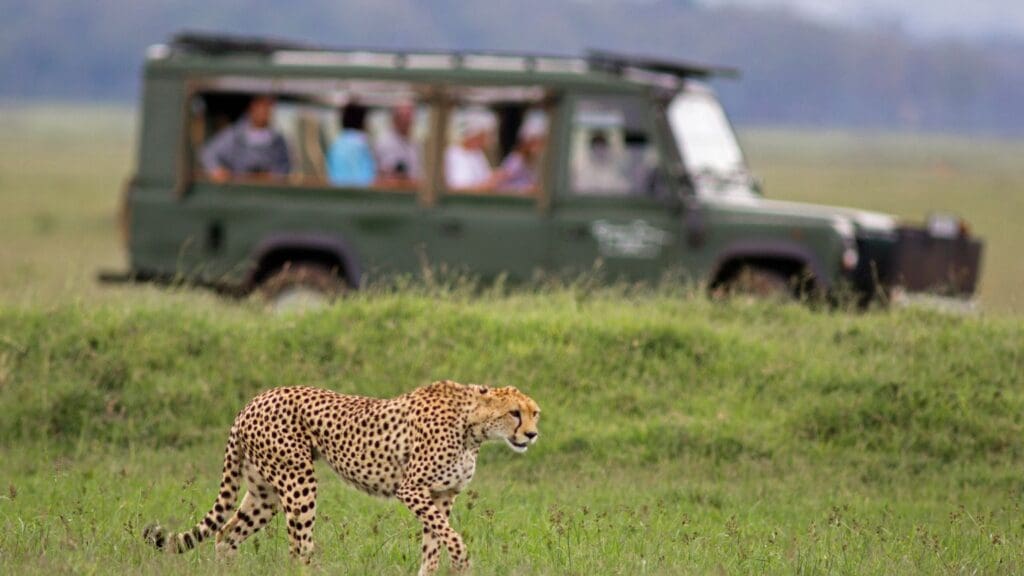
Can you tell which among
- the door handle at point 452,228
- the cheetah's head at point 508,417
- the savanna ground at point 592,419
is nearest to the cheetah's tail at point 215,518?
the savanna ground at point 592,419

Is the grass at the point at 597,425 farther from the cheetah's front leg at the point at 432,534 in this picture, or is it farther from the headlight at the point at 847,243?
the headlight at the point at 847,243

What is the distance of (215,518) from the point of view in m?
7.09

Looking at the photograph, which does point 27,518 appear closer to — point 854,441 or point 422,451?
point 422,451

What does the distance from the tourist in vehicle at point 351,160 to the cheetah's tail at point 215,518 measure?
6.87 m

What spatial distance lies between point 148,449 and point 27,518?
6.63 feet

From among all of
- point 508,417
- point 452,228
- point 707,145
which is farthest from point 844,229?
point 508,417

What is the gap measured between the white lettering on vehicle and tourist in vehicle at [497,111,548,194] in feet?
2.23

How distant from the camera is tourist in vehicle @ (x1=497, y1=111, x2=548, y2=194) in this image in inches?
532

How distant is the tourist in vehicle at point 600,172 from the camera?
43.7 feet

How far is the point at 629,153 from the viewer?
13.3m

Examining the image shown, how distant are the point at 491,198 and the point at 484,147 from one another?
979 millimetres

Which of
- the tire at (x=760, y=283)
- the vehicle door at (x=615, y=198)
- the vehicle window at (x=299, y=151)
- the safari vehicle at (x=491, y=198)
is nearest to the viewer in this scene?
the tire at (x=760, y=283)

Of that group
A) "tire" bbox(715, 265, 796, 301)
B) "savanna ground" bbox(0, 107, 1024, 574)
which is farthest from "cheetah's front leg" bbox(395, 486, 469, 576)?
"tire" bbox(715, 265, 796, 301)

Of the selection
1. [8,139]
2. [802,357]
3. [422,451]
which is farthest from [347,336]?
[8,139]
